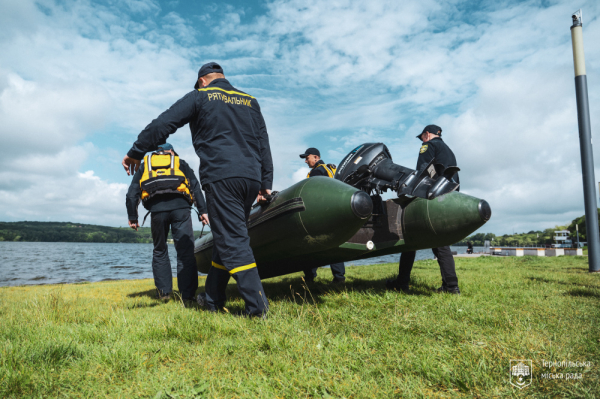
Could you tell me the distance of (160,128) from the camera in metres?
2.81

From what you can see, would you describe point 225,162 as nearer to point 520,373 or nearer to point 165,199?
point 165,199

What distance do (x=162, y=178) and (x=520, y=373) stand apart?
13.6 feet

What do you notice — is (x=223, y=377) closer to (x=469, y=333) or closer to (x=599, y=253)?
(x=469, y=333)

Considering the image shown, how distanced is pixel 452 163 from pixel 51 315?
4.71 meters

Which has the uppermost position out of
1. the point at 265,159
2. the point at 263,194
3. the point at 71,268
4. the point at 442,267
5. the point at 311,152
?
the point at 311,152

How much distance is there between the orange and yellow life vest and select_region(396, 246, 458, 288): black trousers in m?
2.97

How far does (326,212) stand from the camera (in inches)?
112

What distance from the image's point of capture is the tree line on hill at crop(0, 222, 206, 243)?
118 m

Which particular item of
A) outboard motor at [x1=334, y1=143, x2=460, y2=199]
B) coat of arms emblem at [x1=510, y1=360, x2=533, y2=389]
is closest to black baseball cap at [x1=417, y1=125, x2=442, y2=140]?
outboard motor at [x1=334, y1=143, x2=460, y2=199]

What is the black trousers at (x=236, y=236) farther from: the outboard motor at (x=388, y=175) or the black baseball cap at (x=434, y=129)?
the black baseball cap at (x=434, y=129)

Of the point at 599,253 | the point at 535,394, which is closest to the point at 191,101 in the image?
the point at 535,394

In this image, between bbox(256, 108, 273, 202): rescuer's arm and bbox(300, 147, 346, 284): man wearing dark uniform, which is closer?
bbox(256, 108, 273, 202): rescuer's arm

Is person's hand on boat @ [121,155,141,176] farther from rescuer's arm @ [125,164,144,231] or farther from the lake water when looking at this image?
the lake water

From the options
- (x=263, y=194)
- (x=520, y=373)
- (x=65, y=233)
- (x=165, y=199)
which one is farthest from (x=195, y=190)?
(x=65, y=233)
